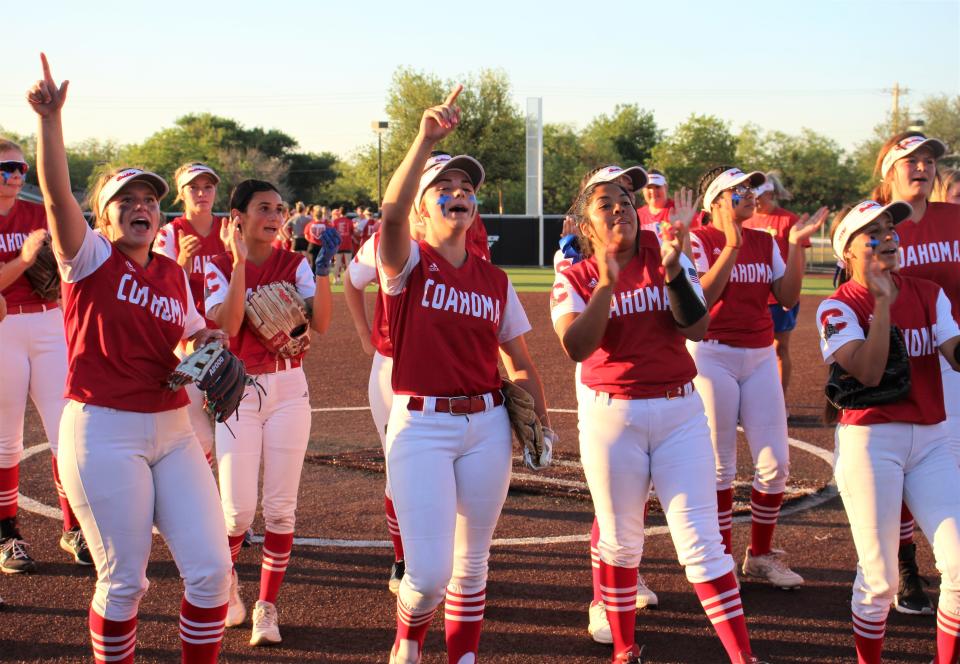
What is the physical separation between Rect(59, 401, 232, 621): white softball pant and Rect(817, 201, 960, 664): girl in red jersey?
2.78m

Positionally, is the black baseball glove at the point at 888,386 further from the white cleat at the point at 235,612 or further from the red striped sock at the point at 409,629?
the white cleat at the point at 235,612

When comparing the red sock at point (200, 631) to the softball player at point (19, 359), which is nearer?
the red sock at point (200, 631)

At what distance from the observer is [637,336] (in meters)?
4.57

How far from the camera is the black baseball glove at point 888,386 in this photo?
14.2ft

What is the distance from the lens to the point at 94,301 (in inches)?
161

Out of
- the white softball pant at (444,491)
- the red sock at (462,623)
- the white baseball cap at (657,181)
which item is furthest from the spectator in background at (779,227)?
the red sock at (462,623)

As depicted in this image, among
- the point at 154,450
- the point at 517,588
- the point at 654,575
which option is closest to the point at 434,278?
the point at 154,450

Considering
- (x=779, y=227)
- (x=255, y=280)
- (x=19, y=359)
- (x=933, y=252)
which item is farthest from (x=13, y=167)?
(x=779, y=227)

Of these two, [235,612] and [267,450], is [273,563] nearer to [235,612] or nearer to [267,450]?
[235,612]

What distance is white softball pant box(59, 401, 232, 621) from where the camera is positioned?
13.1ft

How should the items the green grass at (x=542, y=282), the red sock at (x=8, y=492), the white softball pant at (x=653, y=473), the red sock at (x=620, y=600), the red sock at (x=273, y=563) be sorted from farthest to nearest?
1. the green grass at (x=542, y=282)
2. the red sock at (x=8, y=492)
3. the red sock at (x=273, y=563)
4. the red sock at (x=620, y=600)
5. the white softball pant at (x=653, y=473)

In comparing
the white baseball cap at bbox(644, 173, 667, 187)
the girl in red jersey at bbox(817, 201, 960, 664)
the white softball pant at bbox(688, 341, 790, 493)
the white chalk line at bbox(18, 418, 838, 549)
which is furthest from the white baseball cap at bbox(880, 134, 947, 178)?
the white baseball cap at bbox(644, 173, 667, 187)

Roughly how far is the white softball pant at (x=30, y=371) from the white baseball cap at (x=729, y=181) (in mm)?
4260

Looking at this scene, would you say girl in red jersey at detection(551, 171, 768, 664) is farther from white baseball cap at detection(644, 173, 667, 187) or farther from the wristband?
white baseball cap at detection(644, 173, 667, 187)
